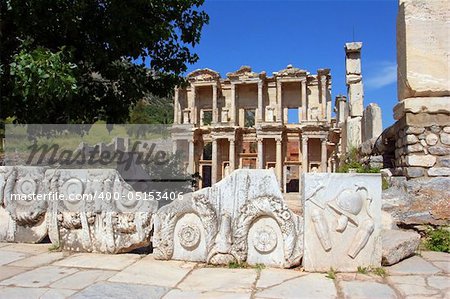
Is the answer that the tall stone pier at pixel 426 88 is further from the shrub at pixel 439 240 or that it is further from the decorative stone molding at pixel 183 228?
the decorative stone molding at pixel 183 228

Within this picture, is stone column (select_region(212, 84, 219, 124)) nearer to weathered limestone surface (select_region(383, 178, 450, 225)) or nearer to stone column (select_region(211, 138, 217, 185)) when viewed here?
stone column (select_region(211, 138, 217, 185))

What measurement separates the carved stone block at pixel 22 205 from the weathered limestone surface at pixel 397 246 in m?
3.69

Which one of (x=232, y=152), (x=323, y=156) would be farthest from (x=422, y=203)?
(x=232, y=152)

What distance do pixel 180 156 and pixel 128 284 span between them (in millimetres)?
4855

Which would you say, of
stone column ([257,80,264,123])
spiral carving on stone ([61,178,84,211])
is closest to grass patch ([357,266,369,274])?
spiral carving on stone ([61,178,84,211])

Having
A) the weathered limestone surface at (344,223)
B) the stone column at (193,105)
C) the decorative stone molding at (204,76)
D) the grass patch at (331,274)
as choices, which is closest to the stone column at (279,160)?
the stone column at (193,105)

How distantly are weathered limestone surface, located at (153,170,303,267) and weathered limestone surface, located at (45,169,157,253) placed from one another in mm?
303

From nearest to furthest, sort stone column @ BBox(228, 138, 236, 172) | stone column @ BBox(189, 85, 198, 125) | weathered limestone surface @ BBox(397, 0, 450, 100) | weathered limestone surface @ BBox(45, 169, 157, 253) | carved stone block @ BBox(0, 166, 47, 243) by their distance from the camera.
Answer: weathered limestone surface @ BBox(45, 169, 157, 253) → carved stone block @ BBox(0, 166, 47, 243) → weathered limestone surface @ BBox(397, 0, 450, 100) → stone column @ BBox(228, 138, 236, 172) → stone column @ BBox(189, 85, 198, 125)

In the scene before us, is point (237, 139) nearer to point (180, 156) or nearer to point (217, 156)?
point (217, 156)

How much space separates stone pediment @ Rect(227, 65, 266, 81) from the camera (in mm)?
29203

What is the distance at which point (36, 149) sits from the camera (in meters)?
6.61

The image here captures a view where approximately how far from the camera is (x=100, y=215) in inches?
159

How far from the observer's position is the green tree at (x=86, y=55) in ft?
16.6

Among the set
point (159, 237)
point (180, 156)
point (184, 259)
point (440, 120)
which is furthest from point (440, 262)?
point (180, 156)
